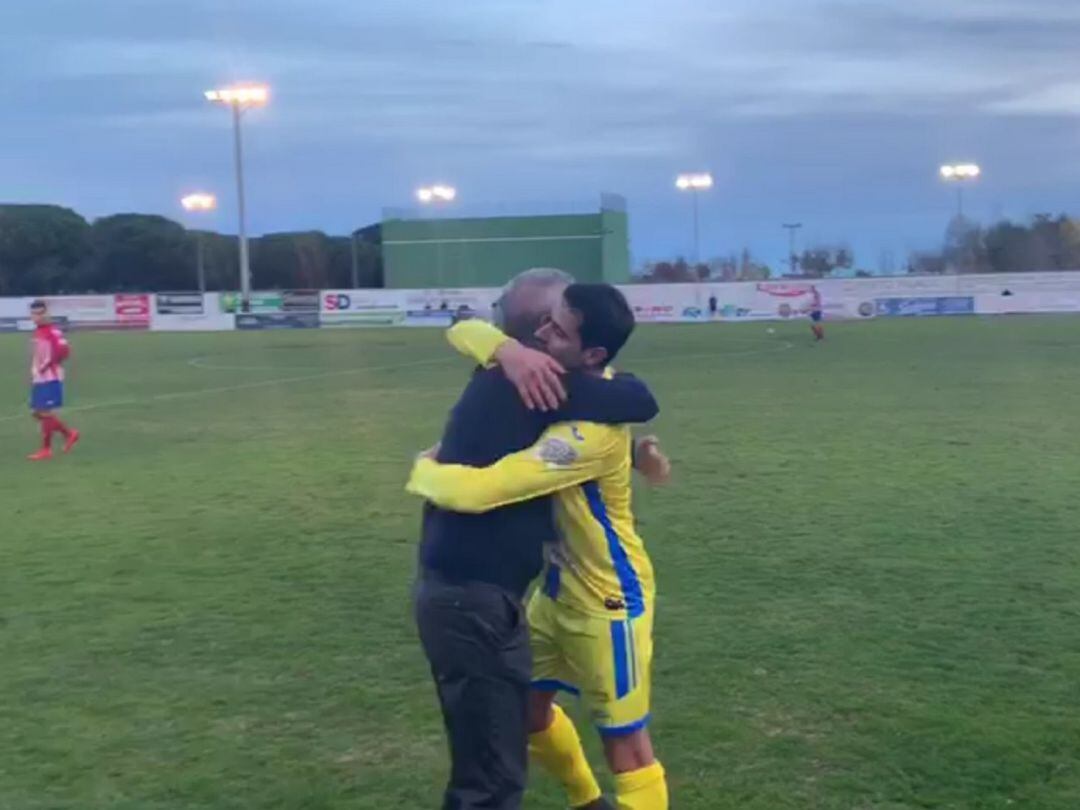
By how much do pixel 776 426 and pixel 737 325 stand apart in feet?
106

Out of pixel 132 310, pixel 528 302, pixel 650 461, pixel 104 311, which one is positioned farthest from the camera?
pixel 104 311

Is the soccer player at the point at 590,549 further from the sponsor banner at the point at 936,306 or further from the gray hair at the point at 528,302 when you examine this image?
the sponsor banner at the point at 936,306

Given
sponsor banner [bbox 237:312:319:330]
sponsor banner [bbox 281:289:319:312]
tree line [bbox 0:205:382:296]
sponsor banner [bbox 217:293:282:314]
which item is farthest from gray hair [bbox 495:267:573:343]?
tree line [bbox 0:205:382:296]

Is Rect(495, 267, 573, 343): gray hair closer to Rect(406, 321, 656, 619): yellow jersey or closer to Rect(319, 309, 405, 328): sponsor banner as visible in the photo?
Rect(406, 321, 656, 619): yellow jersey

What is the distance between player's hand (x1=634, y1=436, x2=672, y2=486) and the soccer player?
0.11 meters

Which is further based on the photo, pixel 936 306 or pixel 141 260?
pixel 141 260

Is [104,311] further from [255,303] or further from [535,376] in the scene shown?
[535,376]

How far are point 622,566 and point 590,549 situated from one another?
0.11 meters

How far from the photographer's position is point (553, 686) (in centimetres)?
425

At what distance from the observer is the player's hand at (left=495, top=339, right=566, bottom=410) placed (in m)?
3.62

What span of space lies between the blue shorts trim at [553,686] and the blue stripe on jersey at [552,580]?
11.8 inches

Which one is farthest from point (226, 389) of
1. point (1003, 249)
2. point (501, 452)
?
point (1003, 249)

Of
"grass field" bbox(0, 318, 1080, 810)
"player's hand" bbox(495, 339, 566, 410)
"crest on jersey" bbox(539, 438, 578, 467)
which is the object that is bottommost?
"grass field" bbox(0, 318, 1080, 810)

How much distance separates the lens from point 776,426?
1653 centimetres
